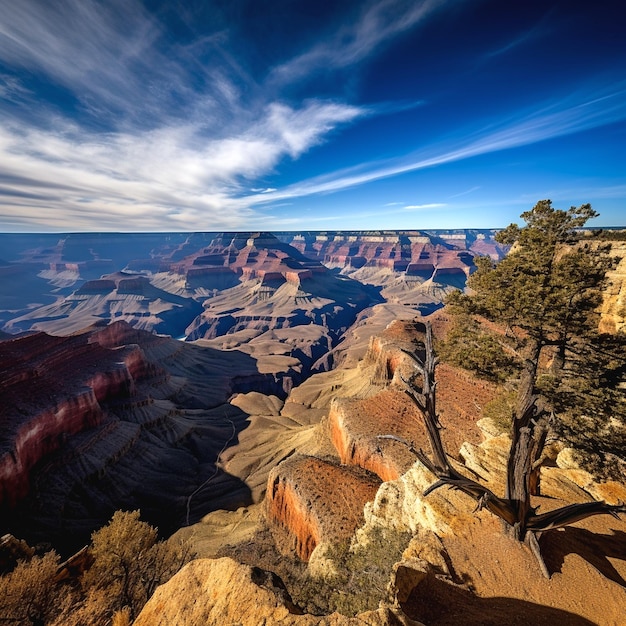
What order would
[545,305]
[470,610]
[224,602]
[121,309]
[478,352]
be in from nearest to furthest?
[470,610] < [224,602] < [545,305] < [478,352] < [121,309]

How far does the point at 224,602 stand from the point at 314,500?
609 inches

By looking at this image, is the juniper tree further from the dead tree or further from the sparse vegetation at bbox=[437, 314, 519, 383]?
the sparse vegetation at bbox=[437, 314, 519, 383]

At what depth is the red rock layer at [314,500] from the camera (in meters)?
21.2

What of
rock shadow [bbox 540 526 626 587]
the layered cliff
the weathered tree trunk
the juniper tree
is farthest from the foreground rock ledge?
the layered cliff

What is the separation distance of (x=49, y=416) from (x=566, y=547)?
4982 cm

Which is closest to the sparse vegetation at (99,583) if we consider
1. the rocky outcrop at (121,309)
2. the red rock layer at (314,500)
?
the red rock layer at (314,500)

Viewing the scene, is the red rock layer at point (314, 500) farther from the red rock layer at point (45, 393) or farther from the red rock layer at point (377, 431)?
the red rock layer at point (45, 393)

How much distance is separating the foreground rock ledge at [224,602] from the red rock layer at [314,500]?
1182 centimetres

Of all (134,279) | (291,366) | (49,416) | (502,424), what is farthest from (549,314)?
(134,279)

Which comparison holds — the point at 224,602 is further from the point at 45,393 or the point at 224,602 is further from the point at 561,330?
the point at 45,393

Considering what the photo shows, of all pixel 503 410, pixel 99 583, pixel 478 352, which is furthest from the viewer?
pixel 99 583

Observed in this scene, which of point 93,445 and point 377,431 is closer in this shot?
point 377,431

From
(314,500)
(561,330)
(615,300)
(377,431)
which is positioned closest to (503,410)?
(561,330)

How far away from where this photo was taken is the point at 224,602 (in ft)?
29.6
